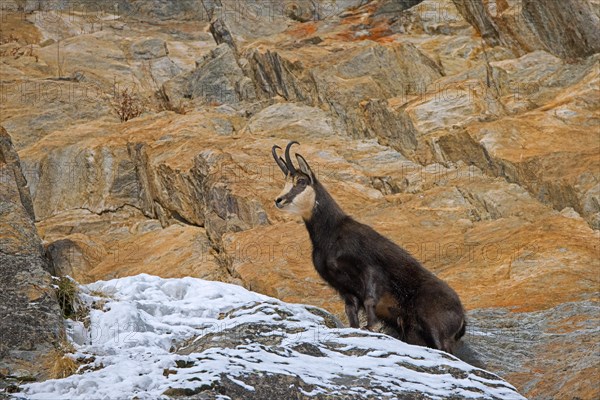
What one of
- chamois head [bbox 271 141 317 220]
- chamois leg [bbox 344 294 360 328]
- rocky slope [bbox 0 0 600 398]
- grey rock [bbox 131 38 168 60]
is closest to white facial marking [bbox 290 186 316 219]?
chamois head [bbox 271 141 317 220]

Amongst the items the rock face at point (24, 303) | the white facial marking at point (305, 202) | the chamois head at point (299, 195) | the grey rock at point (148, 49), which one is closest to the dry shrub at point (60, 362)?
the rock face at point (24, 303)

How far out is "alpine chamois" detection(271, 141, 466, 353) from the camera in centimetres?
942

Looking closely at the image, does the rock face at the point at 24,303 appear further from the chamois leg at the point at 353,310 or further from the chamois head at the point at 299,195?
the chamois leg at the point at 353,310

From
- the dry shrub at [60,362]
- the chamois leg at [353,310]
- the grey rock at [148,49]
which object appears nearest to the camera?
the dry shrub at [60,362]

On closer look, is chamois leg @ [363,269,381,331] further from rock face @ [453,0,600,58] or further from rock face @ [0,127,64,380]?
rock face @ [453,0,600,58]

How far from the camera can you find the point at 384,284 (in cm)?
979

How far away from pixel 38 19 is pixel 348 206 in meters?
20.4

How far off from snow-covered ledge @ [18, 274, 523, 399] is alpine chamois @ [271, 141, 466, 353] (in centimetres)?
52

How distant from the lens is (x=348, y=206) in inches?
696

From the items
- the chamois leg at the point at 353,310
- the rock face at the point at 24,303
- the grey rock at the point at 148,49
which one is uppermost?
the grey rock at the point at 148,49

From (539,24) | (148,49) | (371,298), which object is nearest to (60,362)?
(371,298)

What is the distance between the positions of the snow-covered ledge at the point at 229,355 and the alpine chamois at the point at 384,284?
52 cm

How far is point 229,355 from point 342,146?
13970 mm

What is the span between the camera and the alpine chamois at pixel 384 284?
9.42m
